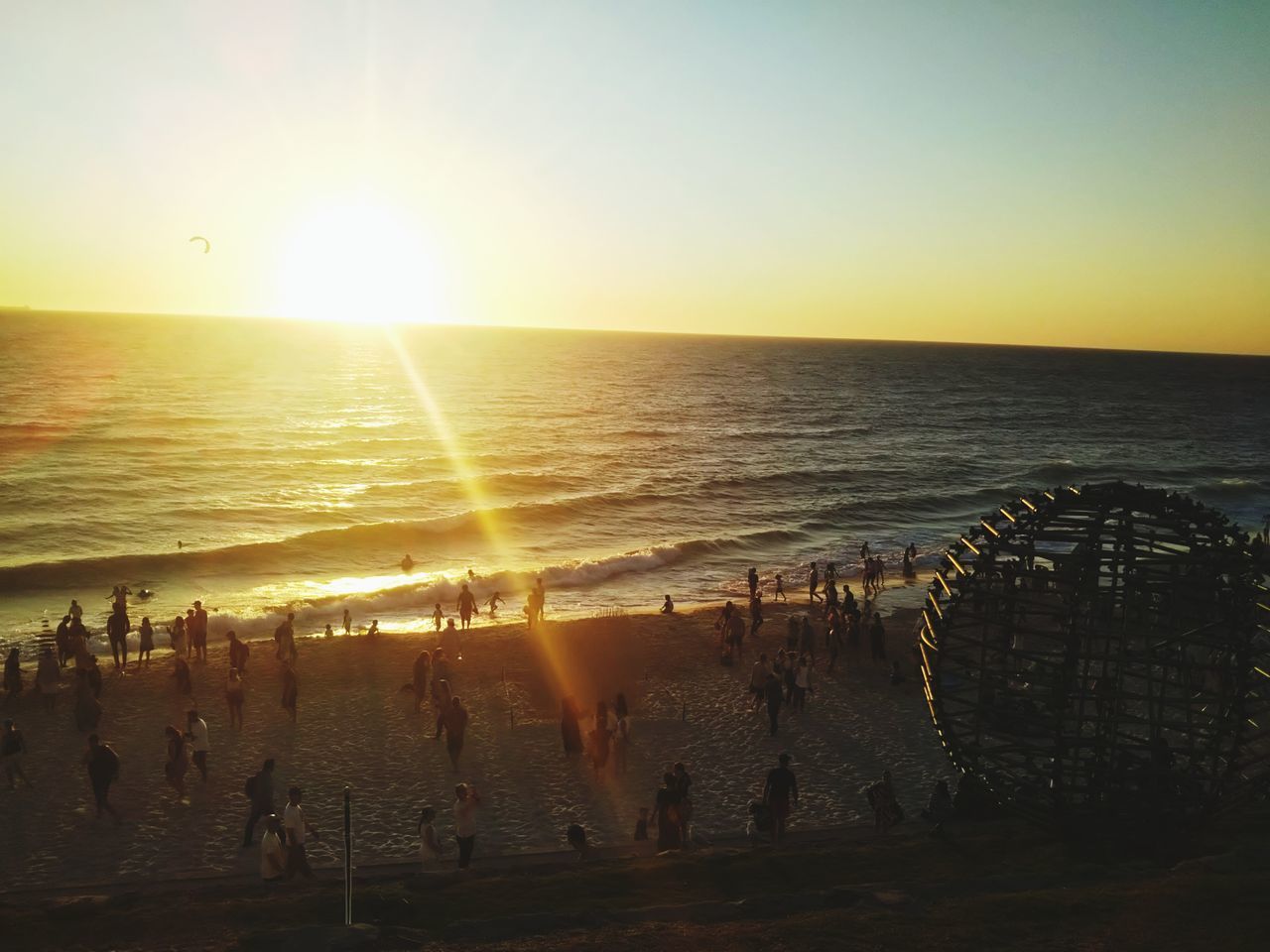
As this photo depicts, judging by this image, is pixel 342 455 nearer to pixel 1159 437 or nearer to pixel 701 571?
pixel 701 571

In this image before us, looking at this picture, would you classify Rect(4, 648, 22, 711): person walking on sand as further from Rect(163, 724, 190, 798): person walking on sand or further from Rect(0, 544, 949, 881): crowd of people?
Rect(163, 724, 190, 798): person walking on sand

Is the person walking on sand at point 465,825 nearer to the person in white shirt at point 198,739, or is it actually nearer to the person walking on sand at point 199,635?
the person in white shirt at point 198,739

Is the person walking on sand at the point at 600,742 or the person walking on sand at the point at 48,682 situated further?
the person walking on sand at the point at 48,682

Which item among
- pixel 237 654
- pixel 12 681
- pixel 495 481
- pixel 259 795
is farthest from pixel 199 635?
pixel 495 481

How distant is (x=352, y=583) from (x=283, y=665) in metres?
15.0

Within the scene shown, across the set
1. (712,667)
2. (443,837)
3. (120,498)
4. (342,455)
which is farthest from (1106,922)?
(342,455)

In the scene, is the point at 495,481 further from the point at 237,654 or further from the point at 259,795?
the point at 259,795

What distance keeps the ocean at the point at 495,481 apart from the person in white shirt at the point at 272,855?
55.1 feet

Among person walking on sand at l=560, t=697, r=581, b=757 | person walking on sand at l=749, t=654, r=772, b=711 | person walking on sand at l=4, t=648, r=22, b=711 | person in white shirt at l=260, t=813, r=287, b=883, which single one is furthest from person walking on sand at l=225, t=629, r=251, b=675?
person walking on sand at l=749, t=654, r=772, b=711

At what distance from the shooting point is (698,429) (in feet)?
251

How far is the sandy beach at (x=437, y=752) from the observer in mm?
12781

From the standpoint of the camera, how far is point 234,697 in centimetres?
1669

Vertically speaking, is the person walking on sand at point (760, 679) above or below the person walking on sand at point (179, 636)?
above

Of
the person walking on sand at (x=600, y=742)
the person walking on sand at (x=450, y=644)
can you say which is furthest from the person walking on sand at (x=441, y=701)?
the person walking on sand at (x=450, y=644)
